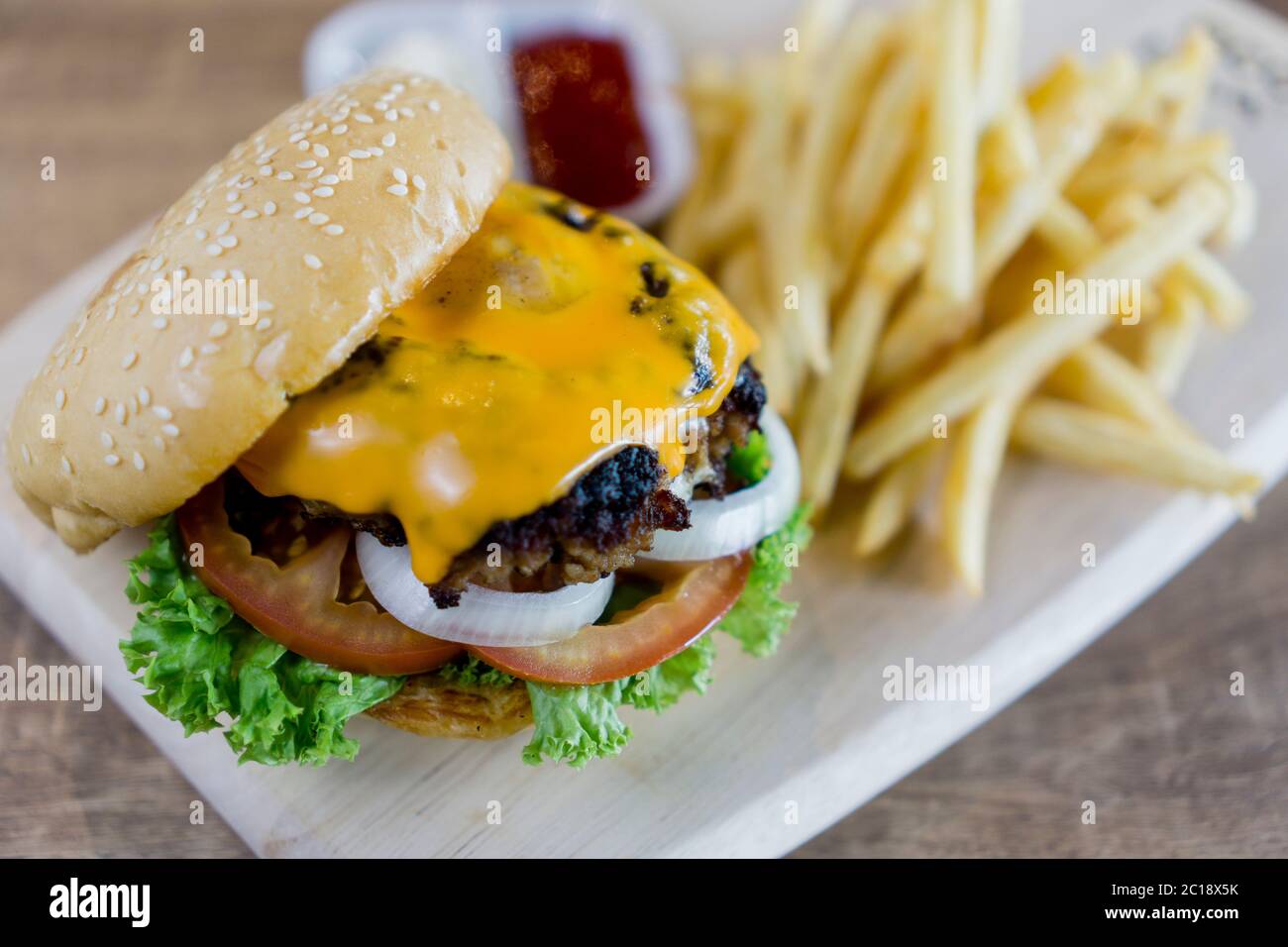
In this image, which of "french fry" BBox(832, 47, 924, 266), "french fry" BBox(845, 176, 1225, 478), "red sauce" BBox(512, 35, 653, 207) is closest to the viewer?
"french fry" BBox(845, 176, 1225, 478)

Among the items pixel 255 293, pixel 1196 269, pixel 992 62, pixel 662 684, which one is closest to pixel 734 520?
pixel 662 684

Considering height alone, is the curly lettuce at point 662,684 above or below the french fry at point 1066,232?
below

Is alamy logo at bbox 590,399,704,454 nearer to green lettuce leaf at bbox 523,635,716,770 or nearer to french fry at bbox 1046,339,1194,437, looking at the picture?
green lettuce leaf at bbox 523,635,716,770

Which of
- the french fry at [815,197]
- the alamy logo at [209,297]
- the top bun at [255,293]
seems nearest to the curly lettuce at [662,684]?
the french fry at [815,197]

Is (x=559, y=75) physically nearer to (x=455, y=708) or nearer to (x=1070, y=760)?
(x=455, y=708)

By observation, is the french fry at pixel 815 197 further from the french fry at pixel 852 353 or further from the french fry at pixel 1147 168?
the french fry at pixel 1147 168
